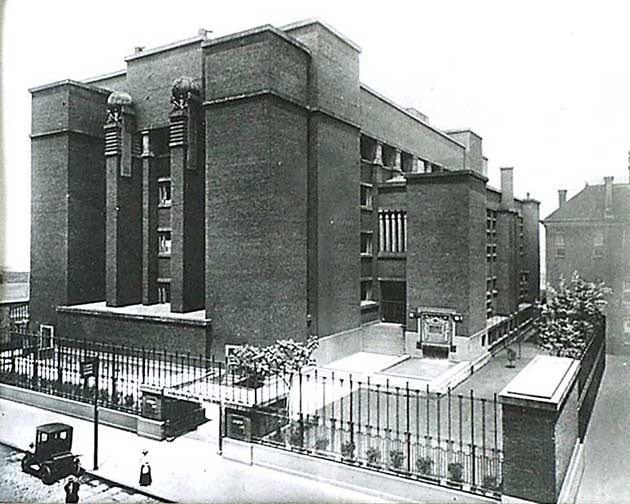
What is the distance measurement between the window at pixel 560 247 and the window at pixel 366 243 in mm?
10933

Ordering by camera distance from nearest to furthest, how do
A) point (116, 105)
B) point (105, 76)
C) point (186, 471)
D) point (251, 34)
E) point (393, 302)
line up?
point (186, 471)
point (251, 34)
point (116, 105)
point (105, 76)
point (393, 302)

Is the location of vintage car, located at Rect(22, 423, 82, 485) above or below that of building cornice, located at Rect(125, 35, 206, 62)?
below

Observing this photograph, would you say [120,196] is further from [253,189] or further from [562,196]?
[562,196]

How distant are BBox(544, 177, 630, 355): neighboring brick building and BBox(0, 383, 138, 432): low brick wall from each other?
72.3 feet

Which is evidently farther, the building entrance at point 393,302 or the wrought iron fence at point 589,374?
the building entrance at point 393,302

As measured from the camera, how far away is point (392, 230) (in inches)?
1161

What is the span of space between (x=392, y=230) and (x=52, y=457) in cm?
1996

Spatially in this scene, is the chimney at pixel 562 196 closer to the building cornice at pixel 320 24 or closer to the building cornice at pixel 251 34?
the building cornice at pixel 320 24

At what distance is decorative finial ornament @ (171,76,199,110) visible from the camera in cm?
2306

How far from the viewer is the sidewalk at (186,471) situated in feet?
40.2

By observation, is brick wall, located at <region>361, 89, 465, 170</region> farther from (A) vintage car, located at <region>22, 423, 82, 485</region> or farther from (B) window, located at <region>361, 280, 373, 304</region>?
(A) vintage car, located at <region>22, 423, 82, 485</region>

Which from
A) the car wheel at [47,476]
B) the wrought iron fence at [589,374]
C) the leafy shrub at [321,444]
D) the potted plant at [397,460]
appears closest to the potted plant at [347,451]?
the leafy shrub at [321,444]

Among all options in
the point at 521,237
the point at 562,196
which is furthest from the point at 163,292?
the point at 521,237

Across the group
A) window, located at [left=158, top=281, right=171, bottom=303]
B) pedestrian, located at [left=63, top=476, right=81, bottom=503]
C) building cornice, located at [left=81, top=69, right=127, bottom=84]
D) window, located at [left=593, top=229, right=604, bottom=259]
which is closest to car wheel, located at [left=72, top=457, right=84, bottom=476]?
pedestrian, located at [left=63, top=476, right=81, bottom=503]
